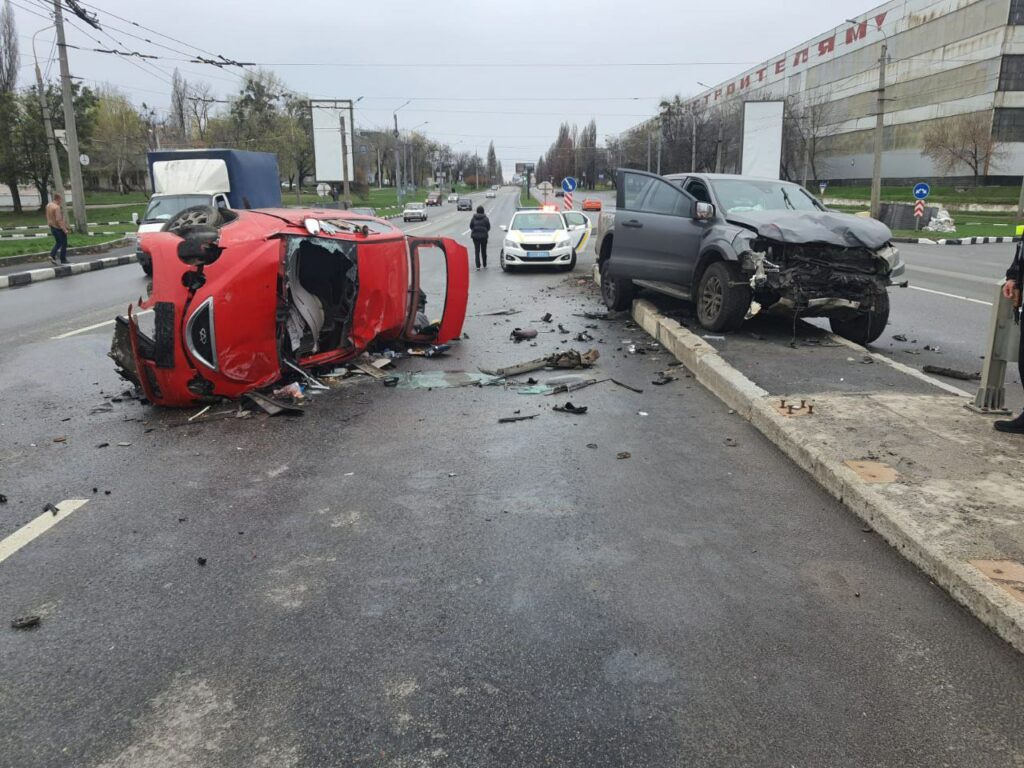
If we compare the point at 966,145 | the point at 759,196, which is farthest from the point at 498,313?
the point at 966,145

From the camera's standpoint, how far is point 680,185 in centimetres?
1014

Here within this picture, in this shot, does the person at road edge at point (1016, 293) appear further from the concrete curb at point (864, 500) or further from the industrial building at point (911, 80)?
the industrial building at point (911, 80)

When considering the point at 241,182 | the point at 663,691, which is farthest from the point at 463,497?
the point at 241,182

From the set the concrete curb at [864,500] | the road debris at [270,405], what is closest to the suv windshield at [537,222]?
the concrete curb at [864,500]

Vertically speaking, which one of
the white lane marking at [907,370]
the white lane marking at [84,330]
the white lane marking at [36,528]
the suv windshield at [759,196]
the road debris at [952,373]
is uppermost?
the suv windshield at [759,196]

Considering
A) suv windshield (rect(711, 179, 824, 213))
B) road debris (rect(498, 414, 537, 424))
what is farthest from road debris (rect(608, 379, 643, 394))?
suv windshield (rect(711, 179, 824, 213))

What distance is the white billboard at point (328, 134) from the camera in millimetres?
44188

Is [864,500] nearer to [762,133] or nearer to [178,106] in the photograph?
[762,133]

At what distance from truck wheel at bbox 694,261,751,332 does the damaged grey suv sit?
0.04 ft

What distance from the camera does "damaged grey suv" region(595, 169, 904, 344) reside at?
8133 millimetres

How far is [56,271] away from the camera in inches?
755

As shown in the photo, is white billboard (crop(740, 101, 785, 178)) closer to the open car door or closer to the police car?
the police car

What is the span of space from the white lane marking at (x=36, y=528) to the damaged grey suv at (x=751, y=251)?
653 cm

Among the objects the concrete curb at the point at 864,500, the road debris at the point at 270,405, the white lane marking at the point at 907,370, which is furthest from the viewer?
the white lane marking at the point at 907,370
